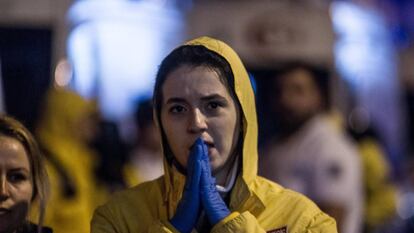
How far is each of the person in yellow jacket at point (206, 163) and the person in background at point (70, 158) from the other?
93.5 inches

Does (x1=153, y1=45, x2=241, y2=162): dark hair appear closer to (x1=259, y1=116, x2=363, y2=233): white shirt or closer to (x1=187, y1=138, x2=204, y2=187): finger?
(x1=187, y1=138, x2=204, y2=187): finger

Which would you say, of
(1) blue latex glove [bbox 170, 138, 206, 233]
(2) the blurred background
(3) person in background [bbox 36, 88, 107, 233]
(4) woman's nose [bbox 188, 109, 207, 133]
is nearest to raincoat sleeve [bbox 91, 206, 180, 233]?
(1) blue latex glove [bbox 170, 138, 206, 233]

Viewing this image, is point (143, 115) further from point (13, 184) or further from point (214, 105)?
point (214, 105)

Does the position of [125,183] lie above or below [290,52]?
below

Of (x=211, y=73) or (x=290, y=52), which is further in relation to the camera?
(x=290, y=52)

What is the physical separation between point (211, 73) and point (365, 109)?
8886 mm

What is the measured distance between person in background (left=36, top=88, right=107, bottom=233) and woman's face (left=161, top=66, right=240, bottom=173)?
2.48m

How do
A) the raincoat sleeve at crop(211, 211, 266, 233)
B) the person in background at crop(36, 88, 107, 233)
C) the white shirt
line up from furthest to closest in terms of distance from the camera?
the white shirt
the person in background at crop(36, 88, 107, 233)
the raincoat sleeve at crop(211, 211, 266, 233)

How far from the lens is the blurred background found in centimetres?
923

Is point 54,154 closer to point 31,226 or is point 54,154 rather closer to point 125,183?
point 125,183

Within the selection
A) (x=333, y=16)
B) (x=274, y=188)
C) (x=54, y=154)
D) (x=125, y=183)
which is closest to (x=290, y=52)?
(x=333, y=16)

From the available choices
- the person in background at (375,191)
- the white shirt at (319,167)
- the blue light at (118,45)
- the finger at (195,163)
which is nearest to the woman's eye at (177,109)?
the finger at (195,163)

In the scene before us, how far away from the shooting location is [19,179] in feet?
14.2

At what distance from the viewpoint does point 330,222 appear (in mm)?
4199
